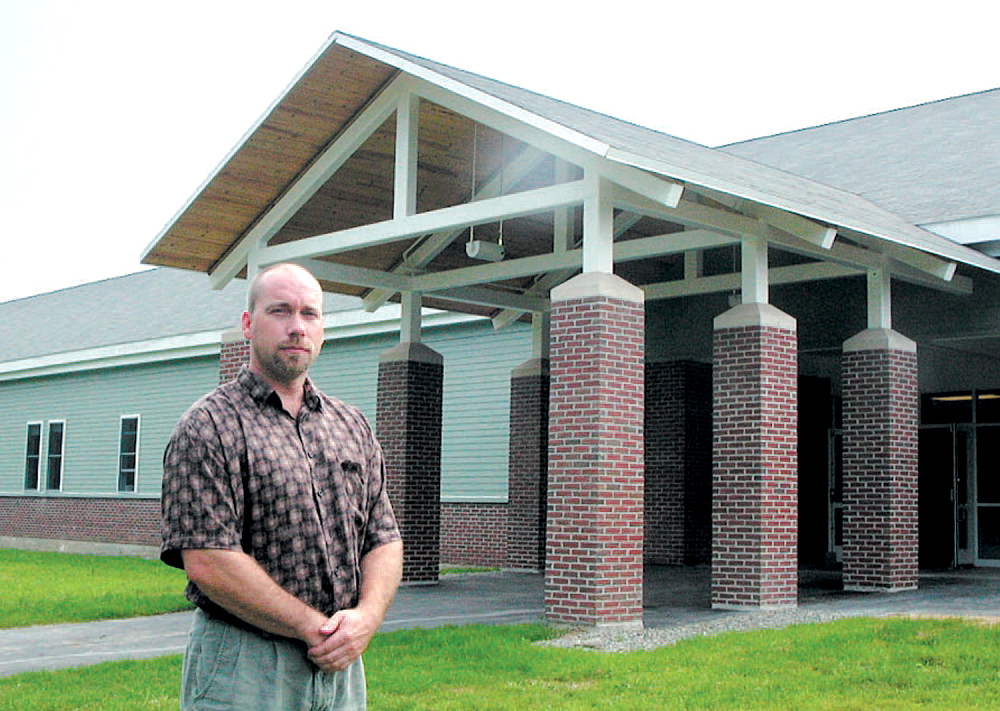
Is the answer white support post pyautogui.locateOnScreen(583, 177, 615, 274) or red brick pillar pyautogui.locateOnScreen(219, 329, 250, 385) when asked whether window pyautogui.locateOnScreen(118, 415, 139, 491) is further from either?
white support post pyautogui.locateOnScreen(583, 177, 615, 274)

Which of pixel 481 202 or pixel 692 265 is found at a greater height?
pixel 692 265

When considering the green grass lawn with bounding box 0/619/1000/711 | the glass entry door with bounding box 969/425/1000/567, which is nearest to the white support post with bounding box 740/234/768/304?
the green grass lawn with bounding box 0/619/1000/711

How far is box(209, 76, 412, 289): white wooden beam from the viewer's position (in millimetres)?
14188

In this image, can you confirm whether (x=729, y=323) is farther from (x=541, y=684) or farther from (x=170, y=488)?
(x=170, y=488)

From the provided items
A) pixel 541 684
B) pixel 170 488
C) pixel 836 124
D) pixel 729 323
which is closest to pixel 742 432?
pixel 729 323

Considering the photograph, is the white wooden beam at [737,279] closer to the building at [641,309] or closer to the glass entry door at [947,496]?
the building at [641,309]

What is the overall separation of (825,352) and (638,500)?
741cm

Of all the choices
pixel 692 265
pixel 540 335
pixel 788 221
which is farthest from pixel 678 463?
pixel 788 221

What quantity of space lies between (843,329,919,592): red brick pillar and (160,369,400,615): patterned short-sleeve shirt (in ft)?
39.9

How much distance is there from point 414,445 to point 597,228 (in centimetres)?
619

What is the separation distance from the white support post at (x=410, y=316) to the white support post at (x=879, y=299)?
19.3 ft

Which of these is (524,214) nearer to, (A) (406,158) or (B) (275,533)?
(A) (406,158)

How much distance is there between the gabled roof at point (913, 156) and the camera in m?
16.8

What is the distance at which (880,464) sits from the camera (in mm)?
14961
